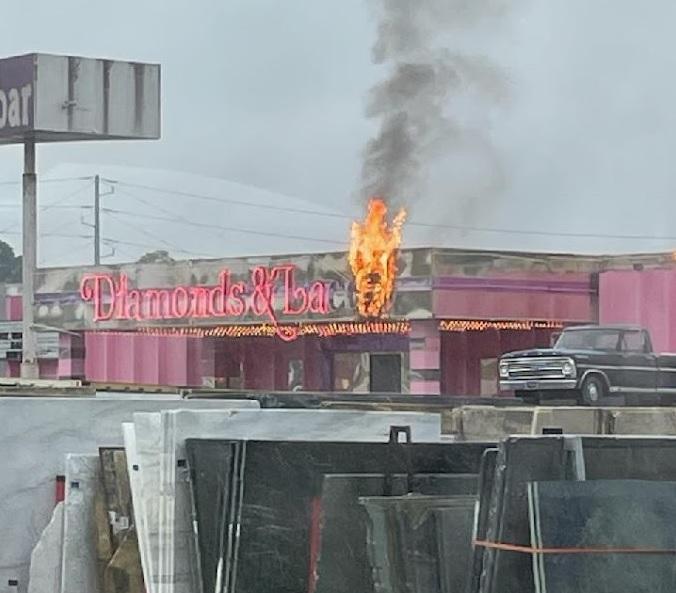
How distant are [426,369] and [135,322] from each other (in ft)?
39.2

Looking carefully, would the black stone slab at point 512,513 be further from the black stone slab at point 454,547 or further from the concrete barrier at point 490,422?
the concrete barrier at point 490,422

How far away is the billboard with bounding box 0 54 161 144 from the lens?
170 ft

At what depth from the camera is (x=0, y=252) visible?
9494 cm

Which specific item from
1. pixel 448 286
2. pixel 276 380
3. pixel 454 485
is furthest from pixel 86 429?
pixel 276 380

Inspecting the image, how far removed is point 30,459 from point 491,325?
33.7 m

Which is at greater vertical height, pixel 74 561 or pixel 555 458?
pixel 555 458

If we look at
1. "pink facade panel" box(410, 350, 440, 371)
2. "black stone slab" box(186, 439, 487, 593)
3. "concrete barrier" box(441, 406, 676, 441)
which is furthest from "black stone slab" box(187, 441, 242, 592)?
"pink facade panel" box(410, 350, 440, 371)

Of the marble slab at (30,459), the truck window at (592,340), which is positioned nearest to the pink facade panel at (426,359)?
the truck window at (592,340)

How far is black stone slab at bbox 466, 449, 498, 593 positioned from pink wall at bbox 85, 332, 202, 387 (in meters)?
45.0

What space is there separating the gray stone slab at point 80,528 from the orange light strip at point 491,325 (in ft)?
109

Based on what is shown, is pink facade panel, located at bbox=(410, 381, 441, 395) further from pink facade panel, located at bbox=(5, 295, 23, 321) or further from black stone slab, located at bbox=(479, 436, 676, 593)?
black stone slab, located at bbox=(479, 436, 676, 593)

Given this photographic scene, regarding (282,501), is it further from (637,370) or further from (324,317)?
(324,317)

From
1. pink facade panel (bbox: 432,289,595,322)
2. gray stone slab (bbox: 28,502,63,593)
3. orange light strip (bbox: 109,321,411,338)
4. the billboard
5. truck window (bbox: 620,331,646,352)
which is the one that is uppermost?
the billboard

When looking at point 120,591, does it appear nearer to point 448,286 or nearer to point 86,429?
point 86,429
